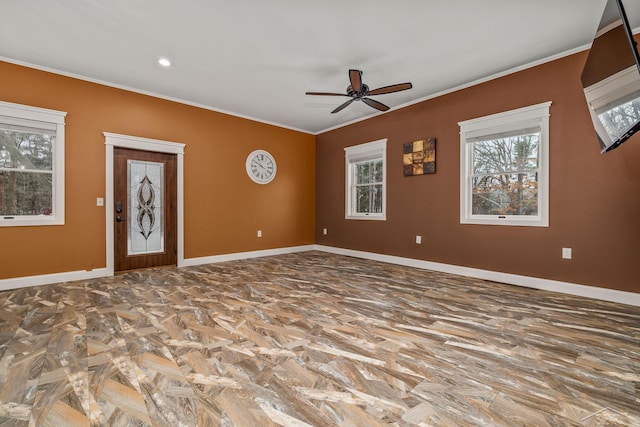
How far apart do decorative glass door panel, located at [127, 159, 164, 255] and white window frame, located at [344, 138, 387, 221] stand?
11.1 ft

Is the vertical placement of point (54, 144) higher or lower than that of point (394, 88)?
lower

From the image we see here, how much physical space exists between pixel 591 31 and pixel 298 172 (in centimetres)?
482

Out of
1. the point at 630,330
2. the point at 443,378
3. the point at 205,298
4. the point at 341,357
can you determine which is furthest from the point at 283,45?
the point at 630,330

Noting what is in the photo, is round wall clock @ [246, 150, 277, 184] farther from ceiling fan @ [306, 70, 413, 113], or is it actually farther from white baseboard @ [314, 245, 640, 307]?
white baseboard @ [314, 245, 640, 307]

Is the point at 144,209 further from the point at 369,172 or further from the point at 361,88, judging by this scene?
the point at 369,172

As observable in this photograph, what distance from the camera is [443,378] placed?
5.52ft

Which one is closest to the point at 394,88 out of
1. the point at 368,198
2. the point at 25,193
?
the point at 368,198

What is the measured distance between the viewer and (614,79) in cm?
215

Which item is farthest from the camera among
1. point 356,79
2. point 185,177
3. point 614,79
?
point 185,177

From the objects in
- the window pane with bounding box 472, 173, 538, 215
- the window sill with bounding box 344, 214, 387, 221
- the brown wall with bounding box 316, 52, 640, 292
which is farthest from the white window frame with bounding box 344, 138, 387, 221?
the window pane with bounding box 472, 173, 538, 215

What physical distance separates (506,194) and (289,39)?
3.35 m

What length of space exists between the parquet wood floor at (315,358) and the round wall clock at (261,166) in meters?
2.83

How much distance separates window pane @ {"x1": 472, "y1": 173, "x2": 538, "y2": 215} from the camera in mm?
3693

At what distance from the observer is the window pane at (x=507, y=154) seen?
3691mm
